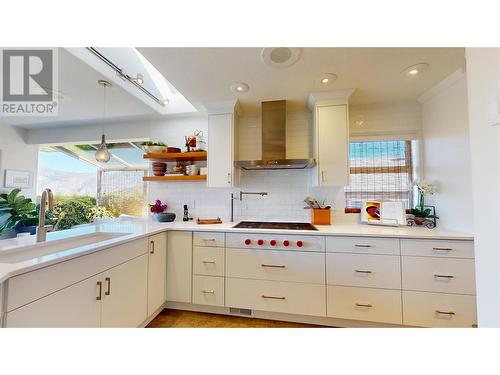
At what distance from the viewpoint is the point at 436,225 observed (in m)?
1.97

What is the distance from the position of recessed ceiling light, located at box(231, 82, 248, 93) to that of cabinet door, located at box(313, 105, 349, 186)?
0.84m

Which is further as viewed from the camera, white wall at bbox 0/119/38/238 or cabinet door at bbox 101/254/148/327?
white wall at bbox 0/119/38/238

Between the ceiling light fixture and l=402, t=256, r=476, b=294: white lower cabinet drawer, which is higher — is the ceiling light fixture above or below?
above

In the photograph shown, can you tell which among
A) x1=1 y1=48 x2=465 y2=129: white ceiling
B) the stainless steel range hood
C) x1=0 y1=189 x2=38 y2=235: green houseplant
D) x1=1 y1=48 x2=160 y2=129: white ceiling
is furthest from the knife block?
x1=0 y1=189 x2=38 y2=235: green houseplant

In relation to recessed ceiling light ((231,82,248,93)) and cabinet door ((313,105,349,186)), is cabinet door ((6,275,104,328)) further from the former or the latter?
cabinet door ((313,105,349,186))

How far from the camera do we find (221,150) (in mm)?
2266

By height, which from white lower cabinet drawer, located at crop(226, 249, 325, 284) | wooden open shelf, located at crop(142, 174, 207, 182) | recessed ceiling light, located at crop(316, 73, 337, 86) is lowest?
white lower cabinet drawer, located at crop(226, 249, 325, 284)

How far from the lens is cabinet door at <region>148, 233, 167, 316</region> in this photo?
1704 mm

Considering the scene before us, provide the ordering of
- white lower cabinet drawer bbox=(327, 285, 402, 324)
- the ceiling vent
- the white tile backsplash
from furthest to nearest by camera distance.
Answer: the white tile backsplash, white lower cabinet drawer bbox=(327, 285, 402, 324), the ceiling vent

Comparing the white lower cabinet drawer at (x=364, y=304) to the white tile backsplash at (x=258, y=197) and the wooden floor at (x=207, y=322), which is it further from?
the white tile backsplash at (x=258, y=197)

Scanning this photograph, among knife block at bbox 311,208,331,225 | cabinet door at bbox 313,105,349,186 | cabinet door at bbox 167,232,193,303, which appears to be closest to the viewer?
cabinet door at bbox 167,232,193,303

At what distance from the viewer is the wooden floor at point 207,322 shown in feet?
5.71

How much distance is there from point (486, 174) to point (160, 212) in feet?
9.28
